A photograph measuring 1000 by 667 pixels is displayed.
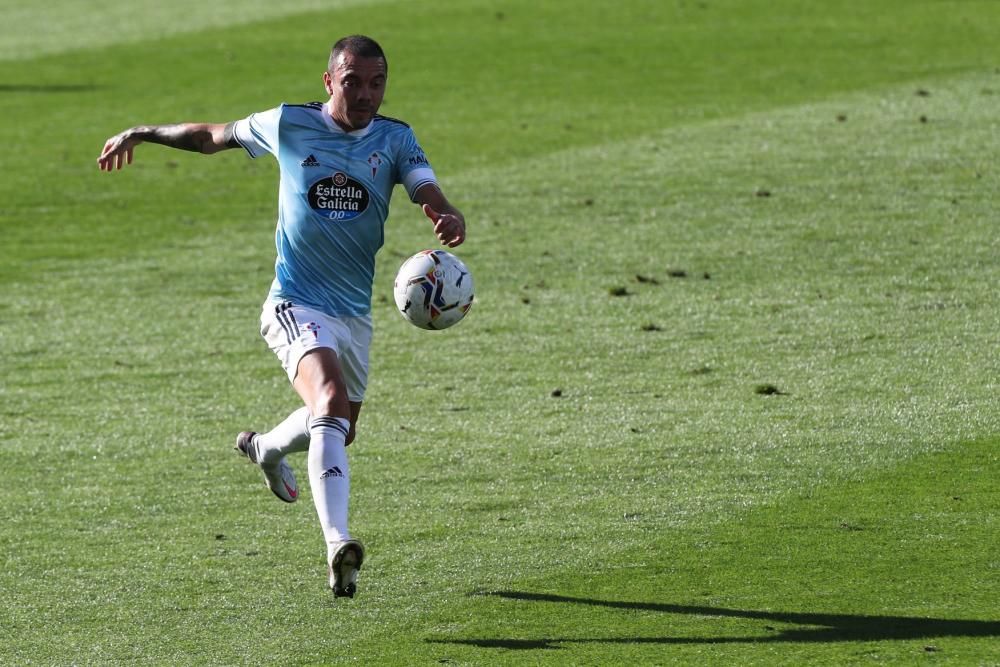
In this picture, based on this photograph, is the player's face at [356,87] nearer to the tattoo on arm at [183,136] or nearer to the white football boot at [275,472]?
the tattoo on arm at [183,136]

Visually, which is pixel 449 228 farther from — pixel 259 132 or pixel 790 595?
pixel 790 595

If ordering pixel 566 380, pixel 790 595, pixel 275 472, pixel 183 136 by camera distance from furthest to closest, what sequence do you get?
pixel 566 380, pixel 275 472, pixel 183 136, pixel 790 595

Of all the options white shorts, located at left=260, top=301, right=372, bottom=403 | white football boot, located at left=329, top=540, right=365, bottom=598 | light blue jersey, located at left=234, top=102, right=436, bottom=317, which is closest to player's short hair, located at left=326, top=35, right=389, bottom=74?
light blue jersey, located at left=234, top=102, right=436, bottom=317

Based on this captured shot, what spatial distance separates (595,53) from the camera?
76.0ft

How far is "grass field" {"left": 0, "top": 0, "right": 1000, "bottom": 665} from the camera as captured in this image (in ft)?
22.9

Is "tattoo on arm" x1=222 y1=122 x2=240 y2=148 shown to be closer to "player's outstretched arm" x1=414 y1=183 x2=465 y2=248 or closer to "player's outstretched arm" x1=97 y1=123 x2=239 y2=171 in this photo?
"player's outstretched arm" x1=97 y1=123 x2=239 y2=171

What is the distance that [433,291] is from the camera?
7461mm

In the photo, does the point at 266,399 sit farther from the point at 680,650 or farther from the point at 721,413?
the point at 680,650

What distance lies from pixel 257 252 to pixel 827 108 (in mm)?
7782

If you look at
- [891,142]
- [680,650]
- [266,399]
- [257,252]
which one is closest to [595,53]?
[891,142]

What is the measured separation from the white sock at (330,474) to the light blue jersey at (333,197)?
2.43 feet

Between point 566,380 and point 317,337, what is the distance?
148 inches

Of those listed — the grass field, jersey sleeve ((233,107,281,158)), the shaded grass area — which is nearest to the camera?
the shaded grass area

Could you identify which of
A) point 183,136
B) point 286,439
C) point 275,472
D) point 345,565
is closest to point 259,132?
point 183,136
